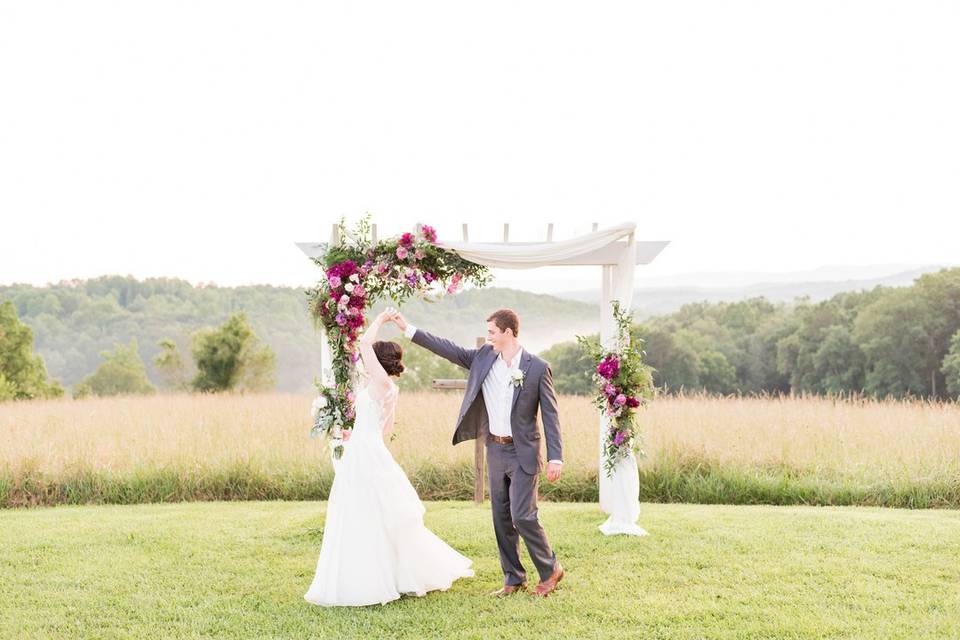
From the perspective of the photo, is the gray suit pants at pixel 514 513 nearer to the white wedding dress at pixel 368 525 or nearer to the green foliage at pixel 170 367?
the white wedding dress at pixel 368 525

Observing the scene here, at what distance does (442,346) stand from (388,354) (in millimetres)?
534

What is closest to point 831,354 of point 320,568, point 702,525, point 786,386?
point 786,386

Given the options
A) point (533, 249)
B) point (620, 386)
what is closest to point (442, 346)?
point (533, 249)

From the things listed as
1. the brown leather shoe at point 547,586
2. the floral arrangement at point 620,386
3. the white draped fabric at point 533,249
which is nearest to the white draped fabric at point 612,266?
the white draped fabric at point 533,249

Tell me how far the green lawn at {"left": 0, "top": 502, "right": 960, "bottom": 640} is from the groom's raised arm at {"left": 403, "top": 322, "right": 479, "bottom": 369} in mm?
1724

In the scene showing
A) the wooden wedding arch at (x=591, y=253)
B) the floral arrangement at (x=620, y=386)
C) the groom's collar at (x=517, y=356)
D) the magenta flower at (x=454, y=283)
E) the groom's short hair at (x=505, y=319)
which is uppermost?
the wooden wedding arch at (x=591, y=253)

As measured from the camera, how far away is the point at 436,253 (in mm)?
8414

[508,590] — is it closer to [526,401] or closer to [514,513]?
[514,513]

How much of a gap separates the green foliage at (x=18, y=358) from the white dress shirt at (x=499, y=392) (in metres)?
19.5

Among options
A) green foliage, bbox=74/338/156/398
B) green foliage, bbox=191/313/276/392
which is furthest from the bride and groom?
green foliage, bbox=74/338/156/398

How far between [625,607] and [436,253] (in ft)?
11.1

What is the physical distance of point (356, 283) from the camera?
7891mm

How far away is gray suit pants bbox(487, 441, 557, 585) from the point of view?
6.79m

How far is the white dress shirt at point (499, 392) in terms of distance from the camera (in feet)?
22.7
